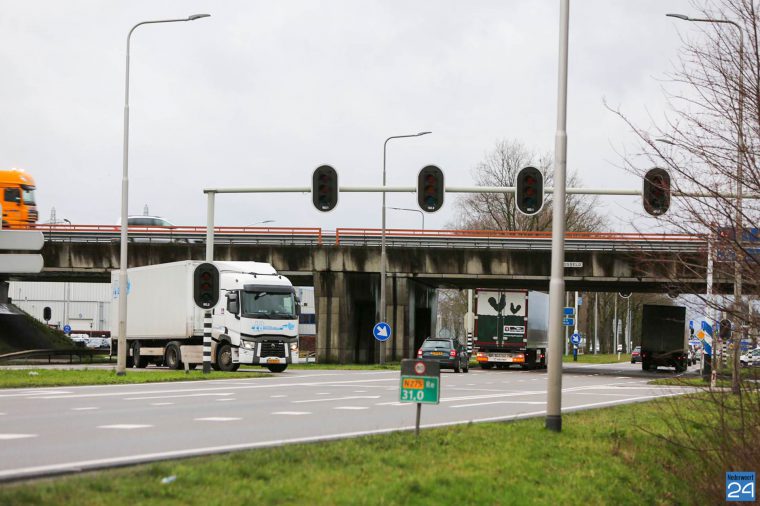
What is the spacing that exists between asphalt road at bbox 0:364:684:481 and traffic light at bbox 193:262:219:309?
2.35 metres

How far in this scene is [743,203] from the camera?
38.9ft

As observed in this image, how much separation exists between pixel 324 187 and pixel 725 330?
18.7 m

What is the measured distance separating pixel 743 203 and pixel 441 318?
116165mm

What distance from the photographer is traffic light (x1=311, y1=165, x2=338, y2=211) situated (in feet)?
99.3

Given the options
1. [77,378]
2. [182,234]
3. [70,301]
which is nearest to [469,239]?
[182,234]

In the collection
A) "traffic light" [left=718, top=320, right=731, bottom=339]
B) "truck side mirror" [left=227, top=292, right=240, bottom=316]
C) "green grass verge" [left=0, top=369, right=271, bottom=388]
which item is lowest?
"green grass verge" [left=0, top=369, right=271, bottom=388]

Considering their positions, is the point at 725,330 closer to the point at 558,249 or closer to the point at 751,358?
the point at 751,358

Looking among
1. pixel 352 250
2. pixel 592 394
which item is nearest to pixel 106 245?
pixel 352 250

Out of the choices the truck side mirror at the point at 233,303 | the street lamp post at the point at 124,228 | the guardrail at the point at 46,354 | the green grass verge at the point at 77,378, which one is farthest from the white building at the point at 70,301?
the street lamp post at the point at 124,228

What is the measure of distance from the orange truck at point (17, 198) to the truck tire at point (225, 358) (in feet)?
63.6

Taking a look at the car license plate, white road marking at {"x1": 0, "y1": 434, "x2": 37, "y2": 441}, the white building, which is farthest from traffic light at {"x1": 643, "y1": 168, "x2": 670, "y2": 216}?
the white building

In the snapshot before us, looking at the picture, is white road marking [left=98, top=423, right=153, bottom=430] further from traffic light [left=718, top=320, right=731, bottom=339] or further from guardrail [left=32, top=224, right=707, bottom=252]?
guardrail [left=32, top=224, right=707, bottom=252]

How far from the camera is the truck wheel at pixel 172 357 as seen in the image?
41.8 m

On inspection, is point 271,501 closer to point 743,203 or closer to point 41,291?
point 743,203
